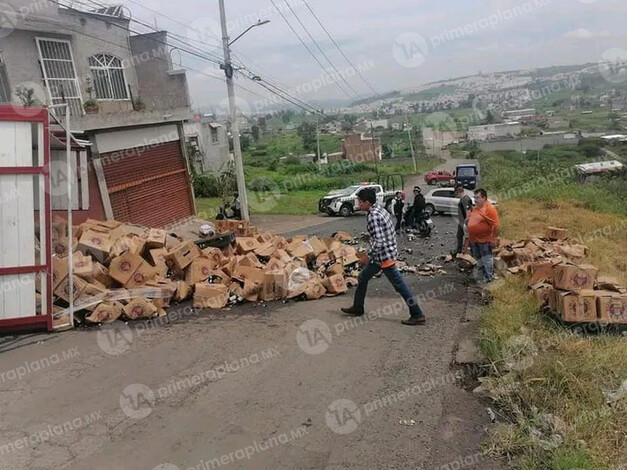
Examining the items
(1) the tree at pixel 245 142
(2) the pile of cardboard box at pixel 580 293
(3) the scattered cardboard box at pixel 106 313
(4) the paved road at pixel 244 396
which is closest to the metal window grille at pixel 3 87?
(3) the scattered cardboard box at pixel 106 313

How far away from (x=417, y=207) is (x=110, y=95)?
34.7ft

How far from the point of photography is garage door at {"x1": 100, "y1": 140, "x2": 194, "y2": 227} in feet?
45.4

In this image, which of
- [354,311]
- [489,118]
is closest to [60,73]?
[354,311]

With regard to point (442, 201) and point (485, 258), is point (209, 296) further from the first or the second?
point (442, 201)

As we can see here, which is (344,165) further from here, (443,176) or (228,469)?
(228,469)

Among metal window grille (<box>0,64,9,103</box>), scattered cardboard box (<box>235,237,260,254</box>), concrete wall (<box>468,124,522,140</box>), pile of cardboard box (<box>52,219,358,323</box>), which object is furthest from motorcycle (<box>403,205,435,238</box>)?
concrete wall (<box>468,124,522,140</box>)

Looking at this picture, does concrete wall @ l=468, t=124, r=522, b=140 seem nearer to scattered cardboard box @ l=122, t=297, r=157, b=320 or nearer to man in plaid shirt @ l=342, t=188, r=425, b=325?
man in plaid shirt @ l=342, t=188, r=425, b=325

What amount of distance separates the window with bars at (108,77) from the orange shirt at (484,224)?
41.6ft

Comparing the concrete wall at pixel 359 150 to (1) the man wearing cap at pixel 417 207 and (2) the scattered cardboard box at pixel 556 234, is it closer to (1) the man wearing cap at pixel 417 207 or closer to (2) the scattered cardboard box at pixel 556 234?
(1) the man wearing cap at pixel 417 207

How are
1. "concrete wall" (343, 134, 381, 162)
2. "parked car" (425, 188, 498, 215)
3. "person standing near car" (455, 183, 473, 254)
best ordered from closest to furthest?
1. "person standing near car" (455, 183, 473, 254)
2. "parked car" (425, 188, 498, 215)
3. "concrete wall" (343, 134, 381, 162)

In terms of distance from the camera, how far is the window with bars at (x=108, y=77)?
15.7 meters

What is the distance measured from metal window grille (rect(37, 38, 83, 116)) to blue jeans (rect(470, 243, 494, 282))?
1120 cm

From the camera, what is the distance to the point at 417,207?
16.0m

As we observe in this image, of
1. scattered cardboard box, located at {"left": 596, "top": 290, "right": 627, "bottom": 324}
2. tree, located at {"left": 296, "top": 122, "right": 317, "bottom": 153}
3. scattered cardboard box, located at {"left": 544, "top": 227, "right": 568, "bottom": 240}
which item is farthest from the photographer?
tree, located at {"left": 296, "top": 122, "right": 317, "bottom": 153}
